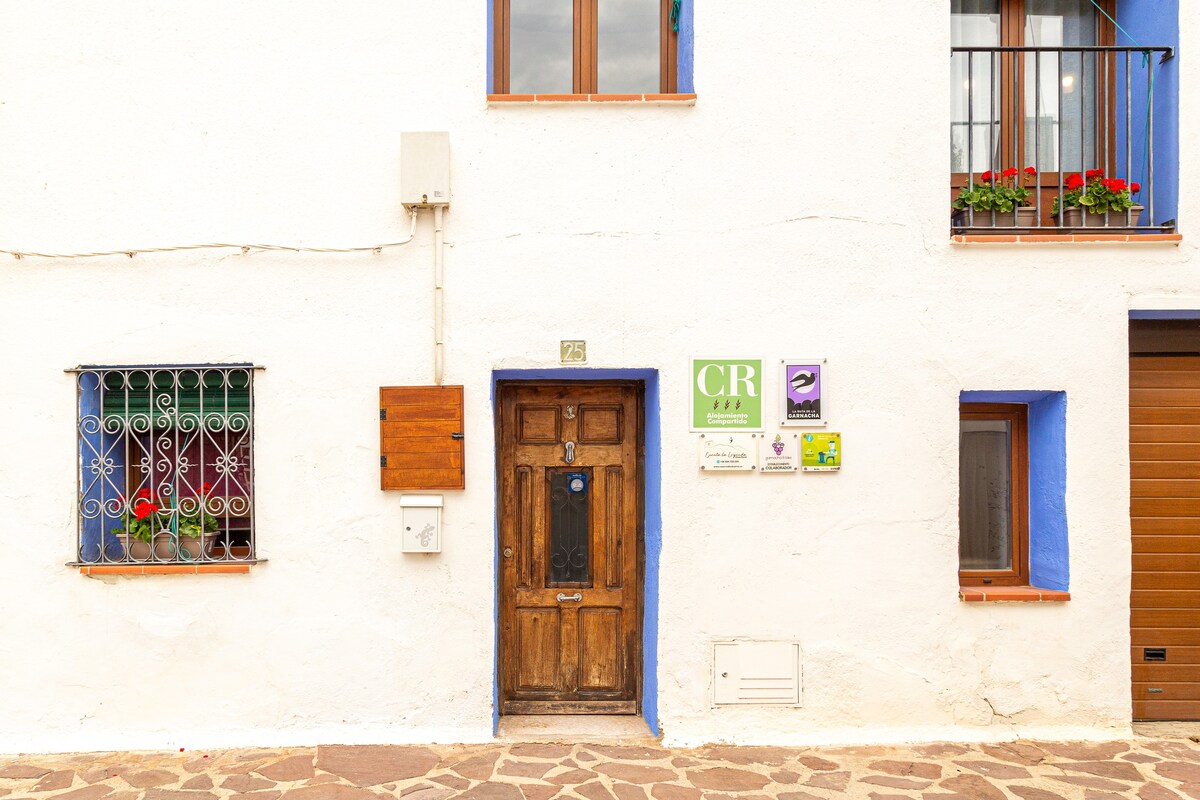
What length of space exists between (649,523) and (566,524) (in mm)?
530

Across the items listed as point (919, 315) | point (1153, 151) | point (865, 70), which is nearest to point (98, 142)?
point (865, 70)

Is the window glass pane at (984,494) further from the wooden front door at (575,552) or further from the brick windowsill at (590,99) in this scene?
the brick windowsill at (590,99)

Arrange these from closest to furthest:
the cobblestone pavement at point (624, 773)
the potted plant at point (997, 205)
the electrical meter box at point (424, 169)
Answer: the cobblestone pavement at point (624, 773), the electrical meter box at point (424, 169), the potted plant at point (997, 205)

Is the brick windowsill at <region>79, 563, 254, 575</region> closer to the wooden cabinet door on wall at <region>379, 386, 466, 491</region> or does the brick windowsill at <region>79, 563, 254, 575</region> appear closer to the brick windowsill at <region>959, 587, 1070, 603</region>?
the wooden cabinet door on wall at <region>379, 386, 466, 491</region>

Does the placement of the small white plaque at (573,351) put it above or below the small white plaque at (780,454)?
above

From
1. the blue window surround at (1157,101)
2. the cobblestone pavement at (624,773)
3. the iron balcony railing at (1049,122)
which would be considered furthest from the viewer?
the iron balcony railing at (1049,122)

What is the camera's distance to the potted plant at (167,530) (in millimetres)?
4969

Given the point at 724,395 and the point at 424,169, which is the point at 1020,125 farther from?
the point at 424,169

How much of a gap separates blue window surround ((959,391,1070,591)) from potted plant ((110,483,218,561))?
452 cm

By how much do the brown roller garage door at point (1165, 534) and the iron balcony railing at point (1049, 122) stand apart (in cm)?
108

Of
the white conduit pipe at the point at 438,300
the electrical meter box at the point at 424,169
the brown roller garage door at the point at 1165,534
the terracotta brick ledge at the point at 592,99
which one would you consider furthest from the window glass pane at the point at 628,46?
the brown roller garage door at the point at 1165,534

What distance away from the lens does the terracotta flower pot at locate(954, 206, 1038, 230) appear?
527 centimetres

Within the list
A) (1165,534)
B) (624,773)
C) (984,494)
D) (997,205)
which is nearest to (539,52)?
(997,205)

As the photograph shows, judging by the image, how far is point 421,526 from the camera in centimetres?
490
